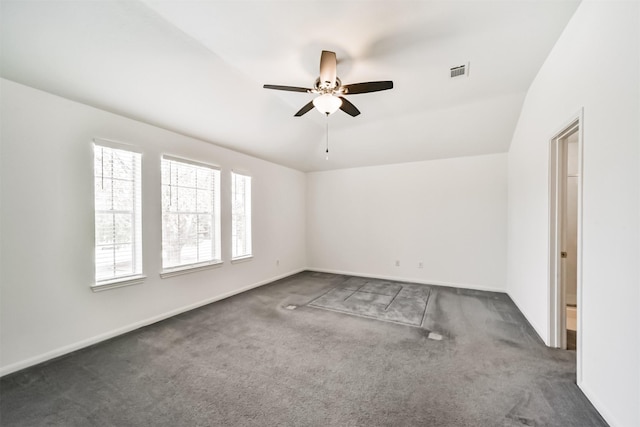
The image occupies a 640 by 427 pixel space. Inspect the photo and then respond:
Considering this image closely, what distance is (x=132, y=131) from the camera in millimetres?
3104

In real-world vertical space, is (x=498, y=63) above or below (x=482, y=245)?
above

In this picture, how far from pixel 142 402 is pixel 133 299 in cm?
161

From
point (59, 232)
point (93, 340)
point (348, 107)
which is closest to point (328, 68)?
point (348, 107)

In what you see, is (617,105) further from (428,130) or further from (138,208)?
(138,208)

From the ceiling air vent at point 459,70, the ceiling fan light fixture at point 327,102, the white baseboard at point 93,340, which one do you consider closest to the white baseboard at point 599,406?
the ceiling fan light fixture at point 327,102

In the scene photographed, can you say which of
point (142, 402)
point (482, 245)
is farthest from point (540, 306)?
point (142, 402)

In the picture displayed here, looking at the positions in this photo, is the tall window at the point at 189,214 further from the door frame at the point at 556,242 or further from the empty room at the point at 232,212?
the door frame at the point at 556,242

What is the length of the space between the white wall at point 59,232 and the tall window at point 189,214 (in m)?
0.18

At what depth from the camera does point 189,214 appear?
12.6ft

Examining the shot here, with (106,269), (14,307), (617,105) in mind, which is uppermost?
(617,105)

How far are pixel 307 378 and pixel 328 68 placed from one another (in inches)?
108

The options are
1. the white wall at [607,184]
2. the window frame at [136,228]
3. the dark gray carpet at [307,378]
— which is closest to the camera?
the white wall at [607,184]

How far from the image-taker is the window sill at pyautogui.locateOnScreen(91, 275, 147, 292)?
2.76 metres

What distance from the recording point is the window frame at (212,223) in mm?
3451
